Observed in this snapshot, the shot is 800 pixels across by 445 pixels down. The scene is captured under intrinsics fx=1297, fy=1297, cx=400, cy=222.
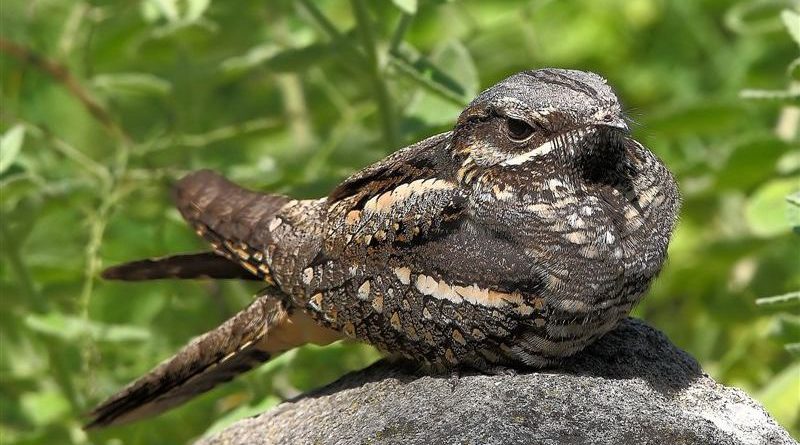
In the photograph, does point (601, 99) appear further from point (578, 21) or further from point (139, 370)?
point (578, 21)

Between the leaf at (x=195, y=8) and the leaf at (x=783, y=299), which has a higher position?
the leaf at (x=195, y=8)

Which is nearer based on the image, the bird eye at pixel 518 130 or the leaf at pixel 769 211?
the bird eye at pixel 518 130

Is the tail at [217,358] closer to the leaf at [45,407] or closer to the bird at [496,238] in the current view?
the bird at [496,238]

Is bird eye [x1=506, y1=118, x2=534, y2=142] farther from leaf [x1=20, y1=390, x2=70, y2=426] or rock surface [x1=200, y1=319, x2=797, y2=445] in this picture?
leaf [x1=20, y1=390, x2=70, y2=426]

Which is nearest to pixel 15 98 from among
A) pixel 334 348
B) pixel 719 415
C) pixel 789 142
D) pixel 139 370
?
pixel 139 370

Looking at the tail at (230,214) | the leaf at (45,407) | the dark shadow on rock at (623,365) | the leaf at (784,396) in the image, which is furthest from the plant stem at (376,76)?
the leaf at (45,407)
